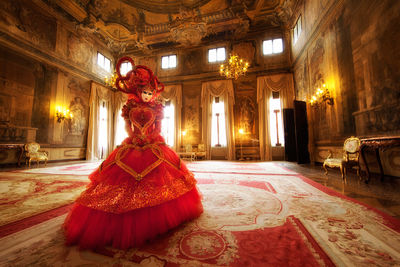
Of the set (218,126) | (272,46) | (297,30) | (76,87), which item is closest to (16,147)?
(76,87)

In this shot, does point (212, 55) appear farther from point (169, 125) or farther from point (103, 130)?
point (103, 130)

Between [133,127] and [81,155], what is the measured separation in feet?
37.0

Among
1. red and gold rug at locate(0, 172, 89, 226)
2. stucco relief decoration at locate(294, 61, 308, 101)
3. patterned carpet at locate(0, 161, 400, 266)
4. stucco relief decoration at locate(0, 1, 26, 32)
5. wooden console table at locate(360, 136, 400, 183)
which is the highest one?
stucco relief decoration at locate(0, 1, 26, 32)

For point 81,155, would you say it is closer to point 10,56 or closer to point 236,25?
point 10,56

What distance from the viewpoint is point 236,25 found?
1073 centimetres

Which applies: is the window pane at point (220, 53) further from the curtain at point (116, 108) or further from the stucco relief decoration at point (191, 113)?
the curtain at point (116, 108)

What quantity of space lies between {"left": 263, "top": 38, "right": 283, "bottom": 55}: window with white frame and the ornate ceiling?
902 mm

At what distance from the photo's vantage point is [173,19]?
1102 centimetres

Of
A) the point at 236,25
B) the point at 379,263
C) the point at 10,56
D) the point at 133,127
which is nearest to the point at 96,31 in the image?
the point at 10,56

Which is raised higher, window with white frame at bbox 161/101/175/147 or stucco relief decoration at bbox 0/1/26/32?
stucco relief decoration at bbox 0/1/26/32

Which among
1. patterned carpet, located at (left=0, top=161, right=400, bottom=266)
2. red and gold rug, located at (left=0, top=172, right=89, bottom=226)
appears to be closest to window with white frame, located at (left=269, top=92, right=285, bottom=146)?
patterned carpet, located at (left=0, top=161, right=400, bottom=266)

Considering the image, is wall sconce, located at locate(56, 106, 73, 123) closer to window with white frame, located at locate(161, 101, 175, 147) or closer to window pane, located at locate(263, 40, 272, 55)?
window with white frame, located at locate(161, 101, 175, 147)

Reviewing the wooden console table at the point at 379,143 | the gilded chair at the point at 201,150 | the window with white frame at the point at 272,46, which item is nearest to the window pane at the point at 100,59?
the gilded chair at the point at 201,150

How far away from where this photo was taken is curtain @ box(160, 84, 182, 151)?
1163cm
